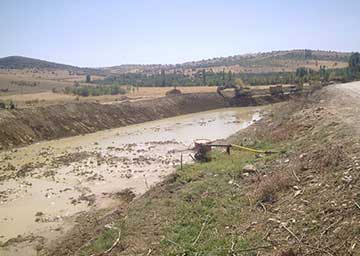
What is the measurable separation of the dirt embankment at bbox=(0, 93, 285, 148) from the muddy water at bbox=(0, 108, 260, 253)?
5.61 ft

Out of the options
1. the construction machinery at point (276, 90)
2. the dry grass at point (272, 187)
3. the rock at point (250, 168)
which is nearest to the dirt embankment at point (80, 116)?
the construction machinery at point (276, 90)

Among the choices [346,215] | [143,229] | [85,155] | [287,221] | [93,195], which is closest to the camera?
[346,215]

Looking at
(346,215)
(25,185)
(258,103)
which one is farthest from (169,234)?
(258,103)

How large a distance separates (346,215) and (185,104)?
53103mm

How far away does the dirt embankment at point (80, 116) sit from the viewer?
35188 mm

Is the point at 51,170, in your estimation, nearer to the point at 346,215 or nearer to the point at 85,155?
the point at 85,155

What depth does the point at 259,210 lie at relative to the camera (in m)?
9.90

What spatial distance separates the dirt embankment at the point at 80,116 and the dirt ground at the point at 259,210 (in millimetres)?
23415

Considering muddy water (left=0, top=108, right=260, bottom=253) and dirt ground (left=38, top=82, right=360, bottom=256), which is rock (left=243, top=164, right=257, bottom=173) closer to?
dirt ground (left=38, top=82, right=360, bottom=256)

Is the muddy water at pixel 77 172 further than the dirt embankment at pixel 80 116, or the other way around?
the dirt embankment at pixel 80 116

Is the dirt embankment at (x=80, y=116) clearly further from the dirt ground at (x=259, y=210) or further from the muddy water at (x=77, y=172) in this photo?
the dirt ground at (x=259, y=210)

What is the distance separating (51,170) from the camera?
24188 millimetres

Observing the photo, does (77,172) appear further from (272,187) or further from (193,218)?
(272,187)

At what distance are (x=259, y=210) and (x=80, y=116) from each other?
35.9 metres
